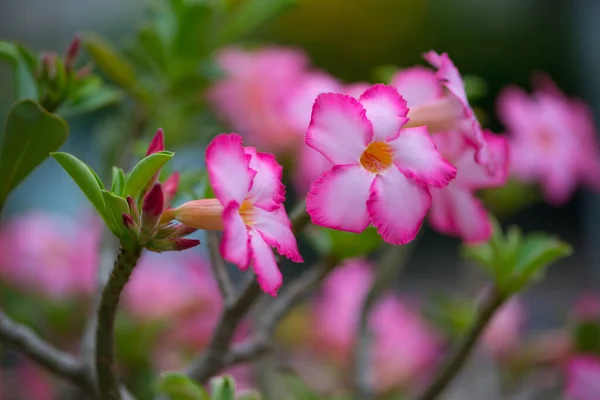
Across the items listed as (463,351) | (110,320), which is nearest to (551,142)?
(463,351)

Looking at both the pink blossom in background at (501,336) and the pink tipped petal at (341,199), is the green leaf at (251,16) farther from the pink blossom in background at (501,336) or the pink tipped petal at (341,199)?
the pink blossom in background at (501,336)

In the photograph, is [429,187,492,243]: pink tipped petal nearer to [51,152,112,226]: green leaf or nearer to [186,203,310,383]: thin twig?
[186,203,310,383]: thin twig

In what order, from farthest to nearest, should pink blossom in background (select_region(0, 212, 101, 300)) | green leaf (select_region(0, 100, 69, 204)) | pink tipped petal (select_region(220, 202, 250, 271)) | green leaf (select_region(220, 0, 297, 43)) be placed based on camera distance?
pink blossom in background (select_region(0, 212, 101, 300))
green leaf (select_region(220, 0, 297, 43))
green leaf (select_region(0, 100, 69, 204))
pink tipped petal (select_region(220, 202, 250, 271))

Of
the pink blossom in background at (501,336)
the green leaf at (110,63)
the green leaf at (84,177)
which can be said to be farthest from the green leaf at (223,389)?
the pink blossom in background at (501,336)

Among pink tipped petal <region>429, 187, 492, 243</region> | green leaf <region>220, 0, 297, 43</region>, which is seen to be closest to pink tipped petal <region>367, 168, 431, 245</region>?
pink tipped petal <region>429, 187, 492, 243</region>

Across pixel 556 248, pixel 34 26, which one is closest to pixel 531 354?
pixel 556 248

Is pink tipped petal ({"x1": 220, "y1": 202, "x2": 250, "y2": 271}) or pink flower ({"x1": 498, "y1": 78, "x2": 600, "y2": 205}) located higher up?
pink tipped petal ({"x1": 220, "y1": 202, "x2": 250, "y2": 271})

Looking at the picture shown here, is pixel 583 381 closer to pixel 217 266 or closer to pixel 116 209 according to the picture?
pixel 217 266
